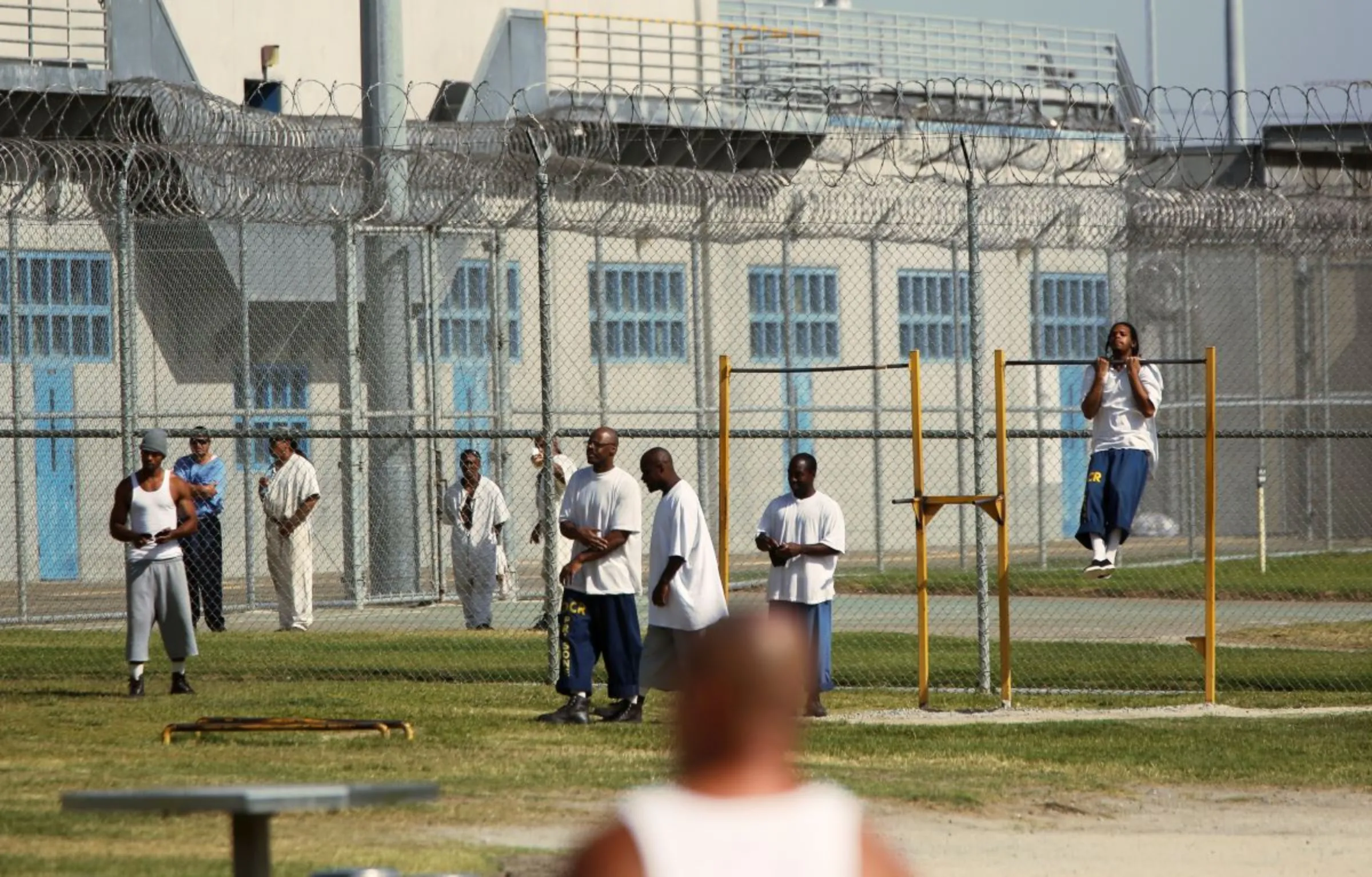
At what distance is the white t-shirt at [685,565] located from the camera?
11750 mm

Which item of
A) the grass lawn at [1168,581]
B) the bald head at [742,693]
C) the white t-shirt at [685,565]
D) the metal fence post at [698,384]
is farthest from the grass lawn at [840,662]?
the bald head at [742,693]

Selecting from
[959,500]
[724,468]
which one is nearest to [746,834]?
[959,500]

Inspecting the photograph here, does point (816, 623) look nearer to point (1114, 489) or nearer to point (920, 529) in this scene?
point (920, 529)

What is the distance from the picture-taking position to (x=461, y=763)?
34.5 ft

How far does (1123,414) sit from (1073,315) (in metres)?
14.4

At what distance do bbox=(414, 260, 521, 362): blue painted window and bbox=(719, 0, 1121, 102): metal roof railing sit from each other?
27.7 ft

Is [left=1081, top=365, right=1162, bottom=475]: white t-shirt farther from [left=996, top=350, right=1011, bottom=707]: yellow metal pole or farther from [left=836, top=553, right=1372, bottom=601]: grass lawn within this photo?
[left=836, top=553, right=1372, bottom=601]: grass lawn

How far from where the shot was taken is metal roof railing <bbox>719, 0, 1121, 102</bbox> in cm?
3272

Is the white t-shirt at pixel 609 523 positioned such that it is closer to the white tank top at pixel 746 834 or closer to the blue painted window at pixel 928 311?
the white tank top at pixel 746 834

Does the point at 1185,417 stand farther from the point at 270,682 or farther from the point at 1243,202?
the point at 270,682

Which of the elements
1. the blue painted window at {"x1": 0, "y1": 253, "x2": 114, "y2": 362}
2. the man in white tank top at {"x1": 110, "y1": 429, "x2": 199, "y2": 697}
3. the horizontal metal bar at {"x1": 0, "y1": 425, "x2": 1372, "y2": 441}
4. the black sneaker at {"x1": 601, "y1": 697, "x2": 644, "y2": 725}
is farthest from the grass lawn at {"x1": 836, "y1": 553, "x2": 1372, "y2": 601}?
the man in white tank top at {"x1": 110, "y1": 429, "x2": 199, "y2": 697}

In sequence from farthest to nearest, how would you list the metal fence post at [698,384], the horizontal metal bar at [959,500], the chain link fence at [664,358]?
the metal fence post at [698,384] < the chain link fence at [664,358] < the horizontal metal bar at [959,500]

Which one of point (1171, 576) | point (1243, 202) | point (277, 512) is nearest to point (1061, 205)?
point (1243, 202)

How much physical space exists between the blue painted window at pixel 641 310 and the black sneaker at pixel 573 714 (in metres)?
11.7
